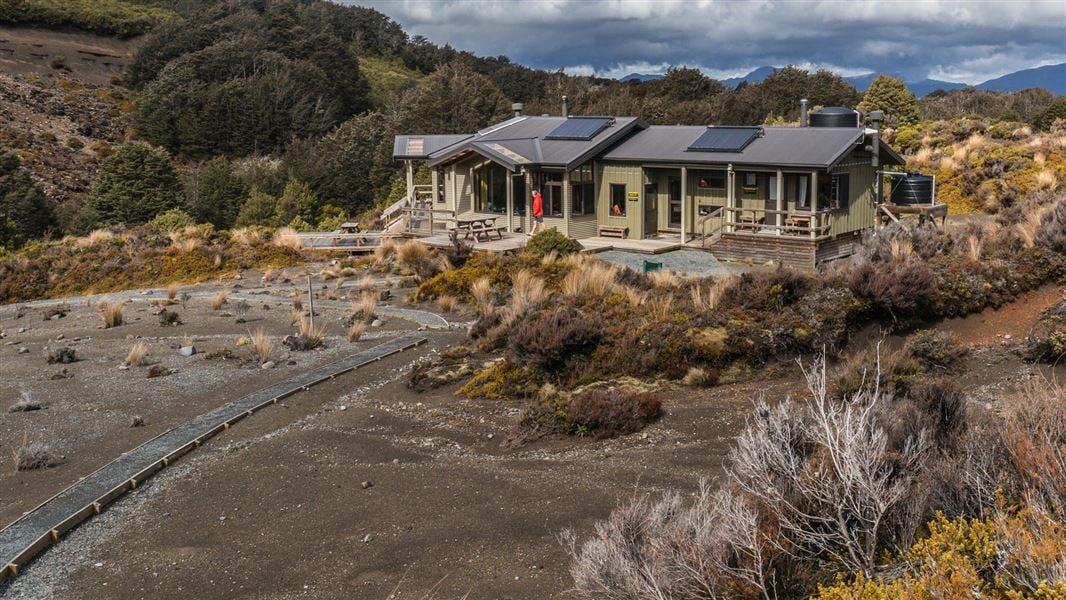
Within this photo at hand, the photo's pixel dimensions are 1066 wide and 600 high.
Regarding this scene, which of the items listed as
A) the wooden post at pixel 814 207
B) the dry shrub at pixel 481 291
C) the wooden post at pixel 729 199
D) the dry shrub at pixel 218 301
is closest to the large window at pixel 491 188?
the wooden post at pixel 729 199

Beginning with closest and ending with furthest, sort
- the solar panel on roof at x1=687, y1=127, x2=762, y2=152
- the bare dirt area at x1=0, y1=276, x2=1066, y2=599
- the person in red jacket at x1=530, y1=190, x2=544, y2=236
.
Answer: the bare dirt area at x1=0, y1=276, x2=1066, y2=599 < the solar panel on roof at x1=687, y1=127, x2=762, y2=152 < the person in red jacket at x1=530, y1=190, x2=544, y2=236

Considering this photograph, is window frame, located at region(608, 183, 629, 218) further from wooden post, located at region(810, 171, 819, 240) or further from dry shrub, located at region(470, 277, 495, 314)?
dry shrub, located at region(470, 277, 495, 314)

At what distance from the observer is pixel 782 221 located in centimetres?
2528

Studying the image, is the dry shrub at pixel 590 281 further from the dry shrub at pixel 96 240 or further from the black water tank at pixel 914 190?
the dry shrub at pixel 96 240

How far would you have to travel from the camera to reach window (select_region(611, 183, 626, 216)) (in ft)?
92.5

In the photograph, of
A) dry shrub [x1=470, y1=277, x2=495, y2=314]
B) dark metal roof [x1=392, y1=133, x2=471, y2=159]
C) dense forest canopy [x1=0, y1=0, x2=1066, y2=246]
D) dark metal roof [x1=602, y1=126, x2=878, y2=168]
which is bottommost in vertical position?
dry shrub [x1=470, y1=277, x2=495, y2=314]

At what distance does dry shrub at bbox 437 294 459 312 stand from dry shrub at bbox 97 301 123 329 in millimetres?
7871

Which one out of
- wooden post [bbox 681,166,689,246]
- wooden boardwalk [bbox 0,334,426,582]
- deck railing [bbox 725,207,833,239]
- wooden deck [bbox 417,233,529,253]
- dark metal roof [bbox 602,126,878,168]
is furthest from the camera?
wooden deck [bbox 417,233,529,253]

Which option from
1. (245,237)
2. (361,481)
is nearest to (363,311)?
(361,481)

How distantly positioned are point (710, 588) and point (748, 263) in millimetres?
19602

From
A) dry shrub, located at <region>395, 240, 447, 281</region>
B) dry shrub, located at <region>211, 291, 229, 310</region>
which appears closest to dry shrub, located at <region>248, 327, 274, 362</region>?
dry shrub, located at <region>211, 291, 229, 310</region>

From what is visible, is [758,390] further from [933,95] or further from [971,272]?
[933,95]

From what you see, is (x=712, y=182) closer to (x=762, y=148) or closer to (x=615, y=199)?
(x=762, y=148)

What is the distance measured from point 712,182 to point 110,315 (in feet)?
55.3
